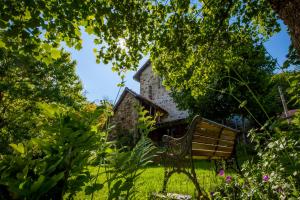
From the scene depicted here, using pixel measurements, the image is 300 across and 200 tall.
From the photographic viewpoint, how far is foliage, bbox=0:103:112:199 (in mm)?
493

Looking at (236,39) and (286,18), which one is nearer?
(286,18)

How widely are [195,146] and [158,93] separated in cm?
2248

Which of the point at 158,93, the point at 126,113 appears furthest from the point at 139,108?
the point at 158,93

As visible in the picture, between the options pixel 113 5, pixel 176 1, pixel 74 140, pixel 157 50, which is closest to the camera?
pixel 74 140

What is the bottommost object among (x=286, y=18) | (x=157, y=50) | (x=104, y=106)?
(x=104, y=106)

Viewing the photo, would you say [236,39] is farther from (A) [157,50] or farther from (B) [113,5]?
(B) [113,5]

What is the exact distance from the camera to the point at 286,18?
9.16 ft

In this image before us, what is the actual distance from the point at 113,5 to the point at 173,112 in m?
19.9

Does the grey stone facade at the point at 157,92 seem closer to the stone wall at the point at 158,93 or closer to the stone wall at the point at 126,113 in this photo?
the stone wall at the point at 158,93

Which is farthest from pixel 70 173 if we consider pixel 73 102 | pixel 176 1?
pixel 73 102

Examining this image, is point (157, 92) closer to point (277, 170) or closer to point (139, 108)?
point (277, 170)

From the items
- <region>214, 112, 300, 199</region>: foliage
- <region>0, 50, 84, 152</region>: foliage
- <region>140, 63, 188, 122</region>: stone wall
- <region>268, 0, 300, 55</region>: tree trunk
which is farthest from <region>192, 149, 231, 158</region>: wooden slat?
<region>140, 63, 188, 122</region>: stone wall

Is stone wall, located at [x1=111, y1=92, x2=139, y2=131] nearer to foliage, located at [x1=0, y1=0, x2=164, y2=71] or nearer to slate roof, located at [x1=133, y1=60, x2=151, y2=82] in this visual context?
slate roof, located at [x1=133, y1=60, x2=151, y2=82]

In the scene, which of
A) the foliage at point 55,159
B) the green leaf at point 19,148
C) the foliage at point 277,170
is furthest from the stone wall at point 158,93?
the green leaf at point 19,148
